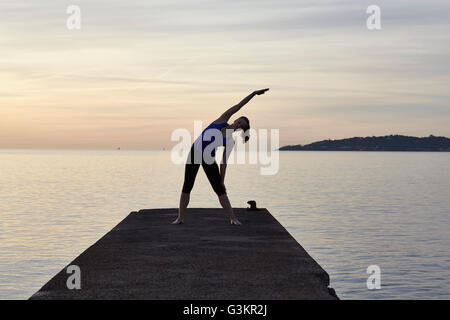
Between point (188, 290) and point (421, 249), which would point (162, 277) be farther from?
point (421, 249)

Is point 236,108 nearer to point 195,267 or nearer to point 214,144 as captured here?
point 214,144

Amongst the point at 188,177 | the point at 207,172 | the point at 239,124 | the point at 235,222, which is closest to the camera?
the point at 239,124

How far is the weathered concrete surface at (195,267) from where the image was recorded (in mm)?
7488

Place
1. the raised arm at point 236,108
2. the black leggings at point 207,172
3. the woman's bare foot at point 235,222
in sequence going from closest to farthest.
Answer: the raised arm at point 236,108
the black leggings at point 207,172
the woman's bare foot at point 235,222

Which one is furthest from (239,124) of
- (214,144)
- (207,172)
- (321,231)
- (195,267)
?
(321,231)

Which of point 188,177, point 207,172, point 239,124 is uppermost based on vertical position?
point 239,124

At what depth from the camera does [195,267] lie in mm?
8977

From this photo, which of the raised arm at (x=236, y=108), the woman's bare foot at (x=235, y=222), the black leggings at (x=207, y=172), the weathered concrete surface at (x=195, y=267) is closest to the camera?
the weathered concrete surface at (x=195, y=267)

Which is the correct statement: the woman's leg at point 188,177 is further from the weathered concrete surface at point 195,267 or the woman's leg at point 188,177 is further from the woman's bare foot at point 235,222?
the woman's bare foot at point 235,222

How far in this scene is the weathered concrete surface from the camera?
24.6 ft

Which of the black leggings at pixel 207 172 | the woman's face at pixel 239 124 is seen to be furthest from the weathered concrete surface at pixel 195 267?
the woman's face at pixel 239 124

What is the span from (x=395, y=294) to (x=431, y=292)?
0.80 meters
